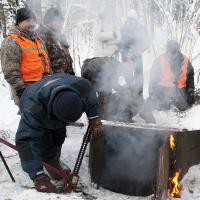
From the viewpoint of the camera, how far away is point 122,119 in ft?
19.5

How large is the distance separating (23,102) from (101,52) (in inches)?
124

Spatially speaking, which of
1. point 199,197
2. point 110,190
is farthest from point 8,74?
point 199,197

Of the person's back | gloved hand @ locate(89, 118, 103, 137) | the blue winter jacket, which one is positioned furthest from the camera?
the person's back

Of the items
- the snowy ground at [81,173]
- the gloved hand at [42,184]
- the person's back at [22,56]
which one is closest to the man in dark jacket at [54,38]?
the person's back at [22,56]

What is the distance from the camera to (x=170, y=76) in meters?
6.69

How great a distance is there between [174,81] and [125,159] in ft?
9.33

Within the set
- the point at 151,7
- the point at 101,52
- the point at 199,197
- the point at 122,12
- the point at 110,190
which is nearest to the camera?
the point at 199,197

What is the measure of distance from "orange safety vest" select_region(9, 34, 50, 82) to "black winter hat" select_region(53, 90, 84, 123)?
1.27 meters

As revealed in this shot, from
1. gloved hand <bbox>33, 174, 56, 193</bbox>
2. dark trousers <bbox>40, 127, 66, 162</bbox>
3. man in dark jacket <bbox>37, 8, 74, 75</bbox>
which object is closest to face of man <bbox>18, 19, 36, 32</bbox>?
man in dark jacket <bbox>37, 8, 74, 75</bbox>

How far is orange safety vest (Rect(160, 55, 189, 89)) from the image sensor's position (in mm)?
6621

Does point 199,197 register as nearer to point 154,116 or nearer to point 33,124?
point 33,124

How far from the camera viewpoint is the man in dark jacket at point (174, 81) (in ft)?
21.8

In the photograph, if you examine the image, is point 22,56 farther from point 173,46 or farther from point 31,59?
point 173,46

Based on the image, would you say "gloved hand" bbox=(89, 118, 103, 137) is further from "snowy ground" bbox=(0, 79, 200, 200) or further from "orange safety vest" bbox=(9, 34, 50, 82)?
"orange safety vest" bbox=(9, 34, 50, 82)
